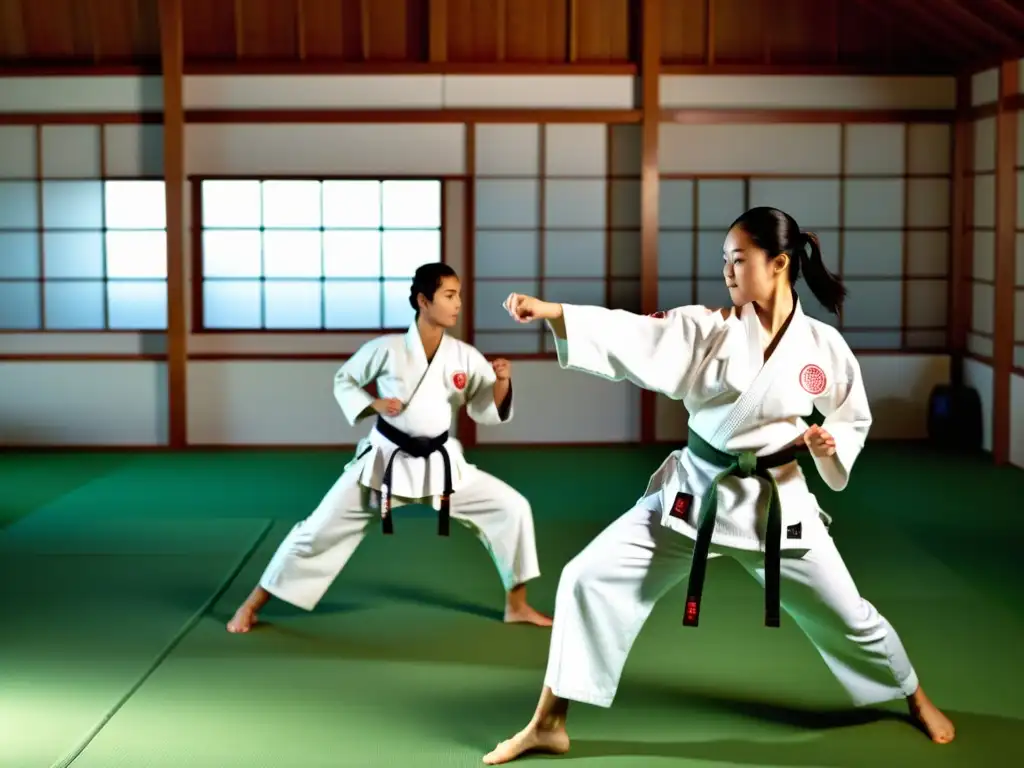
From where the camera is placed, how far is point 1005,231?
24.6ft

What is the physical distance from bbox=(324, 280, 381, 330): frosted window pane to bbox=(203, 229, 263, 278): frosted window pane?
0.44 m

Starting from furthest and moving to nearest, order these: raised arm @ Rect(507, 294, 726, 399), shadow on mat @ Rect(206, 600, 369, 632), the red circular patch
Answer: shadow on mat @ Rect(206, 600, 369, 632), the red circular patch, raised arm @ Rect(507, 294, 726, 399)

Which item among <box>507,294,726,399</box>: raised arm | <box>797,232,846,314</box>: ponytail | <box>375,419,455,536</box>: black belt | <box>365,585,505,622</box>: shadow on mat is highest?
<box>797,232,846,314</box>: ponytail

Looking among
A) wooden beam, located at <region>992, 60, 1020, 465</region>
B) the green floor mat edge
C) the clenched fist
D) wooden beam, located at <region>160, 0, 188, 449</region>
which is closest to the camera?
the clenched fist

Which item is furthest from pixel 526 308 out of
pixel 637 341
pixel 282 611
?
pixel 282 611

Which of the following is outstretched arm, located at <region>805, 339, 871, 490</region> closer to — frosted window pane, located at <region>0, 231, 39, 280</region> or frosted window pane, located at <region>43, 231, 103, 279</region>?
frosted window pane, located at <region>43, 231, 103, 279</region>

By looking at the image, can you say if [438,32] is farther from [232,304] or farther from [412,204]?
[232,304]

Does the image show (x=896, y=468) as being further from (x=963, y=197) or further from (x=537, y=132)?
(x=537, y=132)

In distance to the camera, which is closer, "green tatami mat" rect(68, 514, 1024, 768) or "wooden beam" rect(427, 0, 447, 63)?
"green tatami mat" rect(68, 514, 1024, 768)

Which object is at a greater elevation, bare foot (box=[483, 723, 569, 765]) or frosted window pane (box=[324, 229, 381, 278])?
frosted window pane (box=[324, 229, 381, 278])

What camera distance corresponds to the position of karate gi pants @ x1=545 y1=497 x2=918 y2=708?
3.26 metres

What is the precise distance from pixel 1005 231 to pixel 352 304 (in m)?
3.60

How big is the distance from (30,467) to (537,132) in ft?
10.9

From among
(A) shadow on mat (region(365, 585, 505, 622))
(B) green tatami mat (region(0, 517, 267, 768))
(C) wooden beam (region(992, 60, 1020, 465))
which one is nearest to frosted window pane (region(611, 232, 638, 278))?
(C) wooden beam (region(992, 60, 1020, 465))
